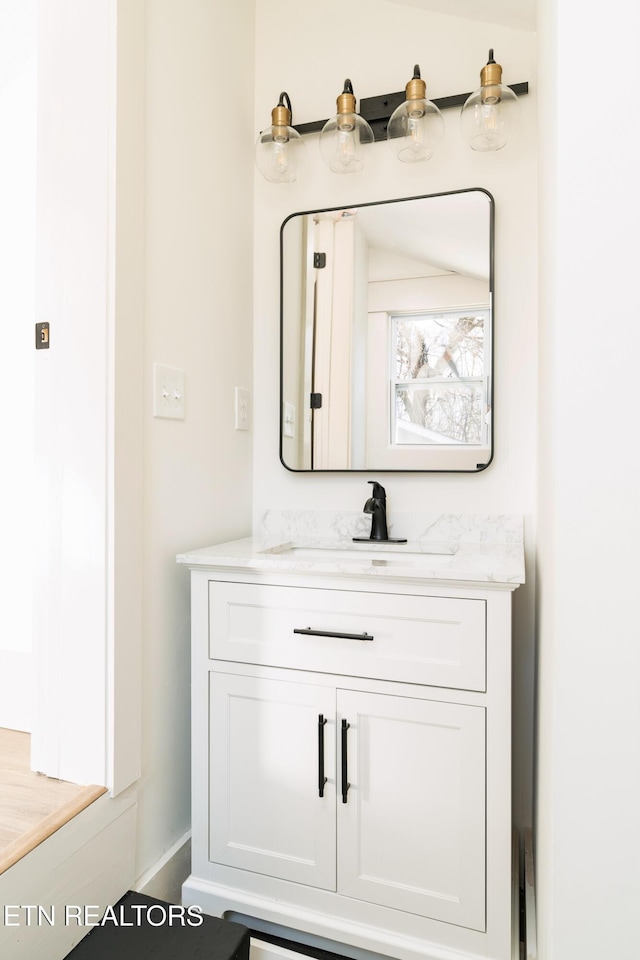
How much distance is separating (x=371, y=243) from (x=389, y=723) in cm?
130

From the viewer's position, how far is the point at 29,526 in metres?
1.59

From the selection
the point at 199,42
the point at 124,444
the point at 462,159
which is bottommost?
the point at 124,444

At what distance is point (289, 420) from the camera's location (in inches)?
71.8

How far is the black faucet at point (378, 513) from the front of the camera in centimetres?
167

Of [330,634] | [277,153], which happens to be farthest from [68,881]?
[277,153]

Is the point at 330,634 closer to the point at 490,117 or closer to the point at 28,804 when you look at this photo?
the point at 28,804

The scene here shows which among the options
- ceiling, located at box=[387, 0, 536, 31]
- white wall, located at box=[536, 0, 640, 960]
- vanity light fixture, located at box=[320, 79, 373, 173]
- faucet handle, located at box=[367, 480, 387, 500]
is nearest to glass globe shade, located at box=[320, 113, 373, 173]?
vanity light fixture, located at box=[320, 79, 373, 173]

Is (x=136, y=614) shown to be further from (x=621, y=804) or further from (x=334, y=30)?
(x=334, y=30)

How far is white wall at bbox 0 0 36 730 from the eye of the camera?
159cm

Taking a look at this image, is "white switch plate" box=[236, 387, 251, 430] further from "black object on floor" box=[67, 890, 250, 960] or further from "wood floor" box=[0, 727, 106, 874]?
"black object on floor" box=[67, 890, 250, 960]

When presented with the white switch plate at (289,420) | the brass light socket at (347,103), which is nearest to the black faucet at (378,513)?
the white switch plate at (289,420)

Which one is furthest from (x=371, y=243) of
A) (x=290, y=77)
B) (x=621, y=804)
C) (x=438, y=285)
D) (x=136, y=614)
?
(x=621, y=804)

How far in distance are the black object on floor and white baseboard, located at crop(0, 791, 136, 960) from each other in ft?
0.14

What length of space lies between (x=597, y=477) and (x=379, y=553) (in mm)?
1048
